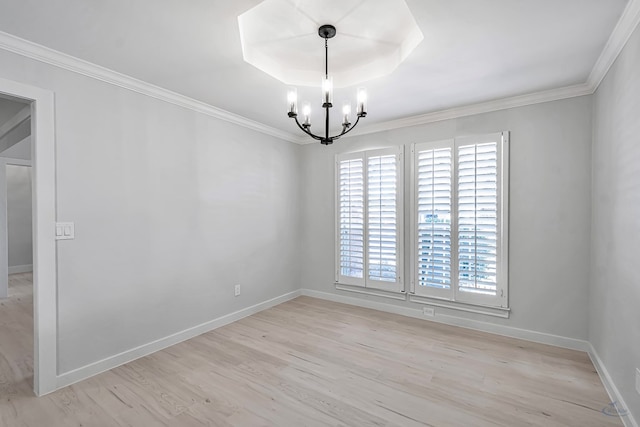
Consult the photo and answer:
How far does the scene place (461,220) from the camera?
3.34 metres

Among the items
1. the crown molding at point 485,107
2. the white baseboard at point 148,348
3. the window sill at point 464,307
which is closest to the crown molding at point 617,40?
the crown molding at point 485,107

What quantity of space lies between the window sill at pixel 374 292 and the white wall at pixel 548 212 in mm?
766

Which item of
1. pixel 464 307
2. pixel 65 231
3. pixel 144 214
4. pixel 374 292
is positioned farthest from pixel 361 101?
pixel 374 292

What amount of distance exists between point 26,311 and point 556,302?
6.35 metres

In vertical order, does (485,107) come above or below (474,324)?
above

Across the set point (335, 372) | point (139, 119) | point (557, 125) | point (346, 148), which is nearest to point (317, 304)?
point (335, 372)

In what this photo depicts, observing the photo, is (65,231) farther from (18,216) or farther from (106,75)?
(18,216)

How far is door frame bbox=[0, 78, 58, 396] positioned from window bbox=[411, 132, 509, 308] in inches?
136

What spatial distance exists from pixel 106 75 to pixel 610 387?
4.53 meters

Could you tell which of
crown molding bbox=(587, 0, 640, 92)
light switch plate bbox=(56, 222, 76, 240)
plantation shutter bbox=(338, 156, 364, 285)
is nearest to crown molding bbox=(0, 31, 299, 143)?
light switch plate bbox=(56, 222, 76, 240)

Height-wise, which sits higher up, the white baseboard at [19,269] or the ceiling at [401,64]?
the ceiling at [401,64]

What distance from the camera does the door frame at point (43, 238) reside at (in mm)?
2148

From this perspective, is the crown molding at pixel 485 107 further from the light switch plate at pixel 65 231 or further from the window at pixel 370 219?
the light switch plate at pixel 65 231

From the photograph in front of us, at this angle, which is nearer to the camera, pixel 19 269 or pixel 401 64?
pixel 401 64
